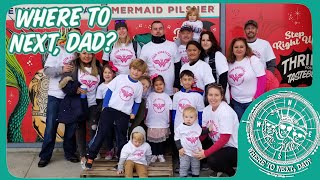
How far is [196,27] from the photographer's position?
22.8ft

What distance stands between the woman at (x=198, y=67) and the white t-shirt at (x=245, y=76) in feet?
0.81

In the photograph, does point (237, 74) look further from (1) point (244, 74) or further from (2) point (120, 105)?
(2) point (120, 105)

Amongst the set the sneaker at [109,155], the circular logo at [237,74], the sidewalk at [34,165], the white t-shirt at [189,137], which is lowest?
the sidewalk at [34,165]

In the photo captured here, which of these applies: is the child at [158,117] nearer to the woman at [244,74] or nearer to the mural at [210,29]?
the mural at [210,29]

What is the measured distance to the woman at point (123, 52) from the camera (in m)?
6.77

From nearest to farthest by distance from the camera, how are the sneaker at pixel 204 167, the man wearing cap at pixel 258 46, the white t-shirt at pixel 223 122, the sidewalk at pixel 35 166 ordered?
1. the white t-shirt at pixel 223 122
2. the sidewalk at pixel 35 166
3. the man wearing cap at pixel 258 46
4. the sneaker at pixel 204 167

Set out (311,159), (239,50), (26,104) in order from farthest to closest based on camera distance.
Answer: (26,104) → (239,50) → (311,159)

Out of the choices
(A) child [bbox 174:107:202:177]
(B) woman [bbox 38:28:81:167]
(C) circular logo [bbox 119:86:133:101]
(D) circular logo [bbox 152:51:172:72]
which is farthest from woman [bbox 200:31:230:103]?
(B) woman [bbox 38:28:81:167]

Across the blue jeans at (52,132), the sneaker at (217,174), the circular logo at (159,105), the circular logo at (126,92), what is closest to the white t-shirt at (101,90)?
the circular logo at (126,92)

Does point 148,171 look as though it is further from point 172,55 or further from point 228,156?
point 172,55

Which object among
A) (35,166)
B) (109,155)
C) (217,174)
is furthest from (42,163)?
(217,174)

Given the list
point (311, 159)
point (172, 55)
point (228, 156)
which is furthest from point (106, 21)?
point (311, 159)

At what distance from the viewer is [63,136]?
24.4 ft

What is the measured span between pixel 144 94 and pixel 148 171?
85 centimetres
